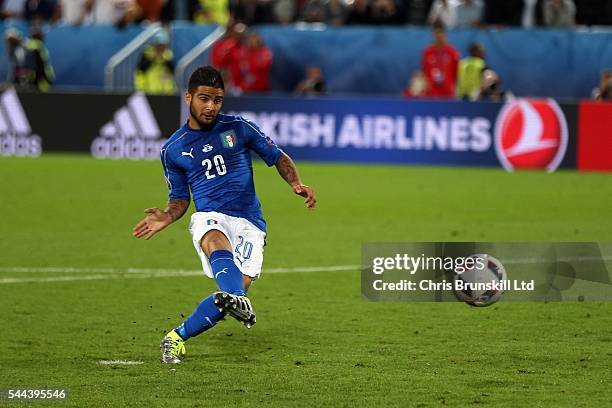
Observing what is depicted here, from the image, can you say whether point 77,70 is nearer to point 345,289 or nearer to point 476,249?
point 345,289

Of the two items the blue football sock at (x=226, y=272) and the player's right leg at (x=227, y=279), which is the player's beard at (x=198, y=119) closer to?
the player's right leg at (x=227, y=279)

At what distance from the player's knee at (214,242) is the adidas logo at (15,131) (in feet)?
55.8

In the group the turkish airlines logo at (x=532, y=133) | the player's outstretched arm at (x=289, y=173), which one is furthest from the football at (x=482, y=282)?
the turkish airlines logo at (x=532, y=133)

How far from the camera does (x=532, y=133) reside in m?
22.2

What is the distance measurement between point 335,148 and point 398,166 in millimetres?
1181

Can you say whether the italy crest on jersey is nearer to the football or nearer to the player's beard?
the player's beard

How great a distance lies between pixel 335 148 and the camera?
23734 mm

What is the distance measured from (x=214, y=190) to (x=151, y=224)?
22.2 inches

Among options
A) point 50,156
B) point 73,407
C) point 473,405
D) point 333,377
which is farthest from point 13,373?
point 50,156

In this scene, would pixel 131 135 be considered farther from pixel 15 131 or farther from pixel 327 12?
pixel 327 12

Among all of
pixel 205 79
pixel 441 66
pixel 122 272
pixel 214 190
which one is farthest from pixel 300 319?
pixel 441 66

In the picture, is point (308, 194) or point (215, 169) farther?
point (215, 169)

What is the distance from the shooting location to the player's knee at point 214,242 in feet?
27.6

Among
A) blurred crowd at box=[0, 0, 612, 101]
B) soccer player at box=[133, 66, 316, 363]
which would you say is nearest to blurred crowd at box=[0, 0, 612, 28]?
blurred crowd at box=[0, 0, 612, 101]
